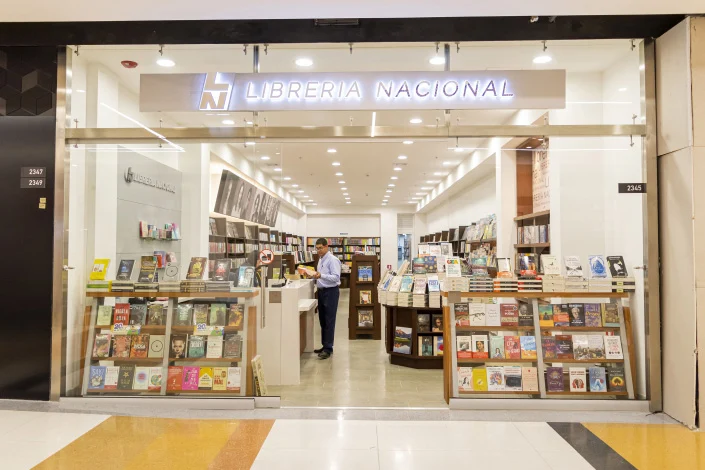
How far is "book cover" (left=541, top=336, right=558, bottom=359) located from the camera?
429cm

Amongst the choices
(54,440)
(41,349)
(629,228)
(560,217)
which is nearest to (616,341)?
(629,228)

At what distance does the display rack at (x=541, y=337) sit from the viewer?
420 centimetres

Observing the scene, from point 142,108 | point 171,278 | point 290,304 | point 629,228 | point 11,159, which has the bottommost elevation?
point 290,304

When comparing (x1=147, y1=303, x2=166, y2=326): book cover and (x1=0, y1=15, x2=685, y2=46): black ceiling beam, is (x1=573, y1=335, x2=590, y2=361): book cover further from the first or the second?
(x1=147, y1=303, x2=166, y2=326): book cover

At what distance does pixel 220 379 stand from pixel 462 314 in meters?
2.40

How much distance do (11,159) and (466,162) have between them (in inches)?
192

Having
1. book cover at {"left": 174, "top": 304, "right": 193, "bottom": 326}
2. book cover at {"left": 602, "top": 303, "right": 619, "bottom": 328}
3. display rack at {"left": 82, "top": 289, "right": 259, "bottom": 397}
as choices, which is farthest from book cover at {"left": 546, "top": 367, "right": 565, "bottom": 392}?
book cover at {"left": 174, "top": 304, "right": 193, "bottom": 326}

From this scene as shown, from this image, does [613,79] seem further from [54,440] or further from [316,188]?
[316,188]

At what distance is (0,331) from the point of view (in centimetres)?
429

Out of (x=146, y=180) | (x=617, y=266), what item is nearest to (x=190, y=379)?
(x=146, y=180)

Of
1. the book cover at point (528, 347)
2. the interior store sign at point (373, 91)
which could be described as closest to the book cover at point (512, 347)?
the book cover at point (528, 347)

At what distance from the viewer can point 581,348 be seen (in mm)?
4285

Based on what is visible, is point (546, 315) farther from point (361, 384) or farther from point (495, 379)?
point (361, 384)

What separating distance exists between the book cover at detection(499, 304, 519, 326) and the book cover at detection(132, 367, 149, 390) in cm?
345
